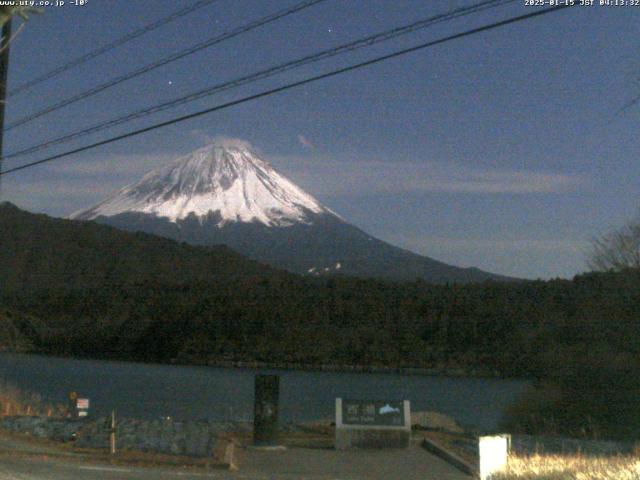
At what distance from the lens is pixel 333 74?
13.8 m

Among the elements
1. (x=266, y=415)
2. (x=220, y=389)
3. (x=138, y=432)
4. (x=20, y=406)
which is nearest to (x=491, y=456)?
(x=266, y=415)

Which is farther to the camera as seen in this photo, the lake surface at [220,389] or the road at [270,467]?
the lake surface at [220,389]

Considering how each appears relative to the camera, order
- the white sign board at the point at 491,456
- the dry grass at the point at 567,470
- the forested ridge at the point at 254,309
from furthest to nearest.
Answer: the forested ridge at the point at 254,309 < the white sign board at the point at 491,456 < the dry grass at the point at 567,470

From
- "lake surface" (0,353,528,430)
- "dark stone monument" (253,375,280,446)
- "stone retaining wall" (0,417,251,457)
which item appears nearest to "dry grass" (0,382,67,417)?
"stone retaining wall" (0,417,251,457)

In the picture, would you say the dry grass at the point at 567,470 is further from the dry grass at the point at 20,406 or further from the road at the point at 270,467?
the dry grass at the point at 20,406

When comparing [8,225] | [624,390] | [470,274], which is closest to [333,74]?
[624,390]

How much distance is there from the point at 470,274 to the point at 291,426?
340 feet

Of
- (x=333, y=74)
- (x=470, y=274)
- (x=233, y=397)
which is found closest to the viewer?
(x=333, y=74)

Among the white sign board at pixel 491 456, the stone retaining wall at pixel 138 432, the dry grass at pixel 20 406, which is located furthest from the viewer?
the dry grass at pixel 20 406

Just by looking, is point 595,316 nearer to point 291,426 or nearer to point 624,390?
point 624,390

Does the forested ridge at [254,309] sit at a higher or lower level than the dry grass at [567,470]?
higher

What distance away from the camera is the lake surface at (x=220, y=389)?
35.6 m

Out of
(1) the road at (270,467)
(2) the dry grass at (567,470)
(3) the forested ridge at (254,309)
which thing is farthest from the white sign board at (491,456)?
(3) the forested ridge at (254,309)

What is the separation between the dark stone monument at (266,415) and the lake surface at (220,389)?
42.1ft
